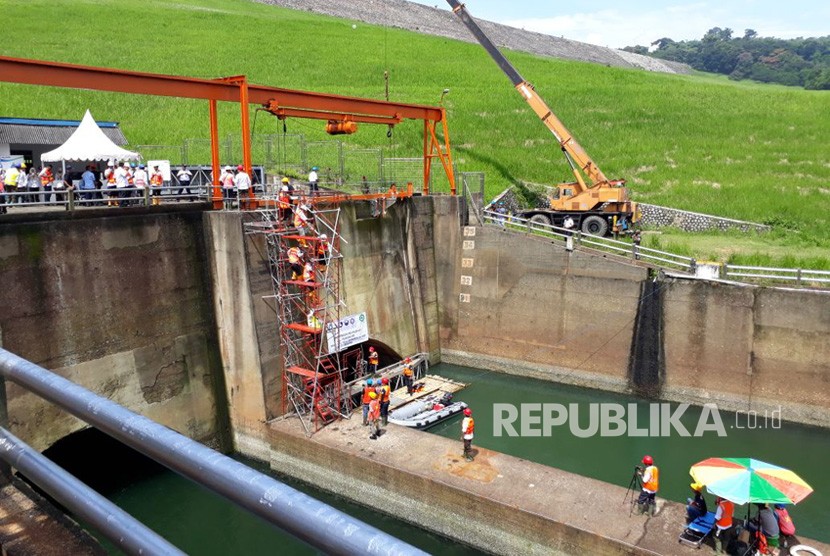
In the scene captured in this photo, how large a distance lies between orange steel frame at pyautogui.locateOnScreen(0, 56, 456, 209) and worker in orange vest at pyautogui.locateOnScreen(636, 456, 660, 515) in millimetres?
13454

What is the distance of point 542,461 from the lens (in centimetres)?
1898

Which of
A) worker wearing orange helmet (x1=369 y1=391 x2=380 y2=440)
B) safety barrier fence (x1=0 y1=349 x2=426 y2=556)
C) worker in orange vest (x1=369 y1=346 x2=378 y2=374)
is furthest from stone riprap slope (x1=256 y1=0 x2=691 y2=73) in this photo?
safety barrier fence (x1=0 y1=349 x2=426 y2=556)

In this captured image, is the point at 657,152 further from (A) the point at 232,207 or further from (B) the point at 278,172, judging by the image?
(A) the point at 232,207

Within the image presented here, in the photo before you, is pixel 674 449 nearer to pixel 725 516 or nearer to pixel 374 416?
pixel 725 516

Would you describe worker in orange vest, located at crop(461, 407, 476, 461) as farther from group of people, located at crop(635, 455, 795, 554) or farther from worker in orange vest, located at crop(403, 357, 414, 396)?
worker in orange vest, located at crop(403, 357, 414, 396)

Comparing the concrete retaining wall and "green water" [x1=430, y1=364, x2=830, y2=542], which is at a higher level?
the concrete retaining wall

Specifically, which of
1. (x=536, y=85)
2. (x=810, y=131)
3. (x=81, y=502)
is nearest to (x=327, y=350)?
(x=81, y=502)

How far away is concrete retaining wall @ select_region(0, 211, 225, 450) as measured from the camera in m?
15.4

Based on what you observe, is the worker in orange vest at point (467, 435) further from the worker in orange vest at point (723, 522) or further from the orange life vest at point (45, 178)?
the orange life vest at point (45, 178)

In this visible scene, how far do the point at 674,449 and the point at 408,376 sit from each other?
29.4 feet

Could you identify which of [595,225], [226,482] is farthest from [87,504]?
[595,225]

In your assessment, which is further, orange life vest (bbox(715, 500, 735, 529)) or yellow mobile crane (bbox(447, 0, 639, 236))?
yellow mobile crane (bbox(447, 0, 639, 236))

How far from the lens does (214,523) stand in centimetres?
1611

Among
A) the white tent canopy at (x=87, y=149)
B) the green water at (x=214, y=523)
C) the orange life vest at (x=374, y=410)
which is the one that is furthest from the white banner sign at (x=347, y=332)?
the white tent canopy at (x=87, y=149)
